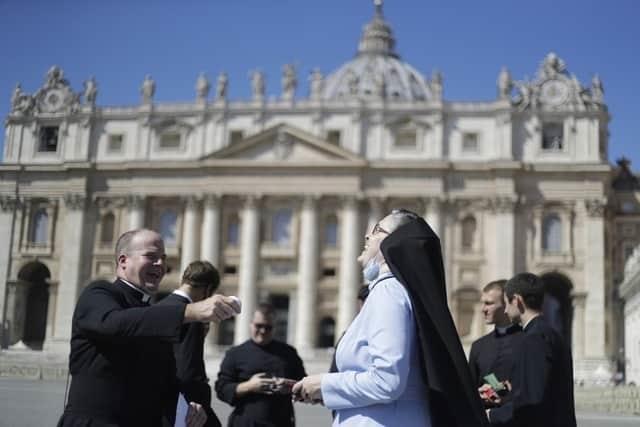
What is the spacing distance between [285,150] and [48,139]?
1614cm

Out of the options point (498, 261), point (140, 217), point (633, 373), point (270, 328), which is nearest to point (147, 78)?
point (140, 217)

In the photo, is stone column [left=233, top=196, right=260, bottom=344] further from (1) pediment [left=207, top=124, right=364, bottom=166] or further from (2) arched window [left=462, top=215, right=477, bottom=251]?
(2) arched window [left=462, top=215, right=477, bottom=251]

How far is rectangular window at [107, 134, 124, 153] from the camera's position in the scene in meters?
51.4

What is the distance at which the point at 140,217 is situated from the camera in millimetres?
49312

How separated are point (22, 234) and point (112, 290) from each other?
→ 163 ft

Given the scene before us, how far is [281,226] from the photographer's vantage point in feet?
159

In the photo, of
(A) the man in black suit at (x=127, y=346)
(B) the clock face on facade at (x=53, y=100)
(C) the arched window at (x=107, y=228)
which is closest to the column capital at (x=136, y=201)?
(C) the arched window at (x=107, y=228)

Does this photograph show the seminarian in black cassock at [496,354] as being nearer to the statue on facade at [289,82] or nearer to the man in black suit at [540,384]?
the man in black suit at [540,384]

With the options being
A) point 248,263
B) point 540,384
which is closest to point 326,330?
point 248,263

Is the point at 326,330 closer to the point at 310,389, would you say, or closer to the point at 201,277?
the point at 201,277

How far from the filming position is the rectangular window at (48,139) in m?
52.8

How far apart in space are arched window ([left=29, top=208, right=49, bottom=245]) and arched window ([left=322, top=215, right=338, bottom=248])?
1741cm

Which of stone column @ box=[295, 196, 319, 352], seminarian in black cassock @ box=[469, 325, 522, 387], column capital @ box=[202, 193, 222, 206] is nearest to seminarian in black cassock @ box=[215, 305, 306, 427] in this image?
seminarian in black cassock @ box=[469, 325, 522, 387]

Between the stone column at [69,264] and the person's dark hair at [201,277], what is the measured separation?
43322 mm
